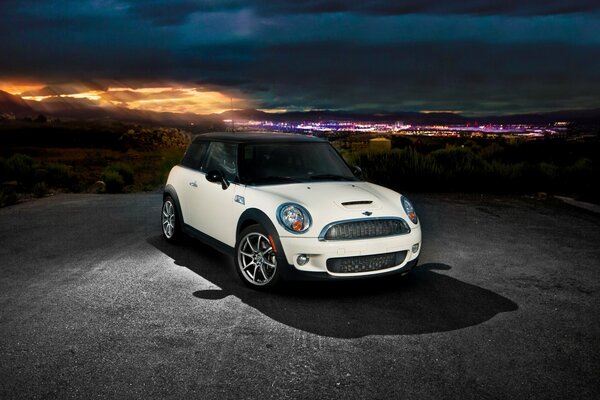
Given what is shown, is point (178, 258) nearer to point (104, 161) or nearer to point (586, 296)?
point (586, 296)

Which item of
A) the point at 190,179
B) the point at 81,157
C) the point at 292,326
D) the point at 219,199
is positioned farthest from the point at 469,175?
the point at 81,157

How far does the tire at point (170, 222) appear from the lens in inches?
316

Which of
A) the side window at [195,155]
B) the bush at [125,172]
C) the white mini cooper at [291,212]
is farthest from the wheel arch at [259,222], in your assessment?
the bush at [125,172]

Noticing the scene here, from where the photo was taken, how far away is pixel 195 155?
25.9 feet

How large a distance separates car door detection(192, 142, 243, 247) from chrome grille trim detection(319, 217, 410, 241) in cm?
Answer: 118

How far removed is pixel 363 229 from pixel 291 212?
722 millimetres

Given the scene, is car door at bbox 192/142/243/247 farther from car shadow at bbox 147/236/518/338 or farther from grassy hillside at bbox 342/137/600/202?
grassy hillside at bbox 342/137/600/202

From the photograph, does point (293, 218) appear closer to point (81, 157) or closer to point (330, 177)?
point (330, 177)

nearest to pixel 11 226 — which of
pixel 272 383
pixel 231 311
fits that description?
pixel 231 311

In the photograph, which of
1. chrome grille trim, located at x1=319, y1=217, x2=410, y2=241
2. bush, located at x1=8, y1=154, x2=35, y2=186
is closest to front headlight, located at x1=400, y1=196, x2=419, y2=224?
chrome grille trim, located at x1=319, y1=217, x2=410, y2=241

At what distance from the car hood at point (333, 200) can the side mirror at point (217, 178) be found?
527mm

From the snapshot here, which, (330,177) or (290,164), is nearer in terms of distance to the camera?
(330,177)

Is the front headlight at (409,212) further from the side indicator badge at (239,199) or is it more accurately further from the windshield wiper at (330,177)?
the side indicator badge at (239,199)

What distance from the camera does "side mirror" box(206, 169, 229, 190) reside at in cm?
666
